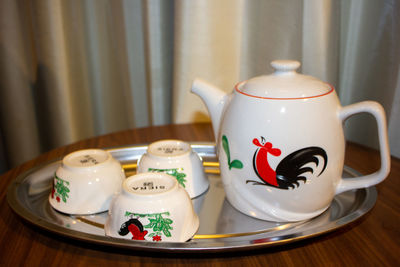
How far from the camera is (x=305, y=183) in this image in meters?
0.45

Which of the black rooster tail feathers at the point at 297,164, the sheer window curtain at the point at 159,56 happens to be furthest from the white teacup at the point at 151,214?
the sheer window curtain at the point at 159,56

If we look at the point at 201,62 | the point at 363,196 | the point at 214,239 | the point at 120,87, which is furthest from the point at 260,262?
the point at 120,87

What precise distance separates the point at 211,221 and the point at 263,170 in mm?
102

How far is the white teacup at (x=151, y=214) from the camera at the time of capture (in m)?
0.43

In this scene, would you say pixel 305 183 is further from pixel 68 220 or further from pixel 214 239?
pixel 68 220

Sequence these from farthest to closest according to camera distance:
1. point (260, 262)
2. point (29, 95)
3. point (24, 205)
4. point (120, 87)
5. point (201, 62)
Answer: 1. point (120, 87)
2. point (29, 95)
3. point (201, 62)
4. point (24, 205)
5. point (260, 262)

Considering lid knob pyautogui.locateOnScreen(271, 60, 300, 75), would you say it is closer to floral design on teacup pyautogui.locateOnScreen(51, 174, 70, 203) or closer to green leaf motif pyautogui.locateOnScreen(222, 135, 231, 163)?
green leaf motif pyautogui.locateOnScreen(222, 135, 231, 163)

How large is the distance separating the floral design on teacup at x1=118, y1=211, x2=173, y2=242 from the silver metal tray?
0.02 metres

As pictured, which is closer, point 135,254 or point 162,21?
point 135,254

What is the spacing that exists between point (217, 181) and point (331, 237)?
21 centimetres

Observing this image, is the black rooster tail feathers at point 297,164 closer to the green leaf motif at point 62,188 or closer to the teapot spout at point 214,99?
the teapot spout at point 214,99

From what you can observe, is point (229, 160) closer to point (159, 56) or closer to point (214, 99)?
point (214, 99)

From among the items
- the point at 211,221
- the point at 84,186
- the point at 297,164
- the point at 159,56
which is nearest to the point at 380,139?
the point at 297,164

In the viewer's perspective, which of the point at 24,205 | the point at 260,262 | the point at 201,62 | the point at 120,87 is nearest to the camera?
the point at 260,262
